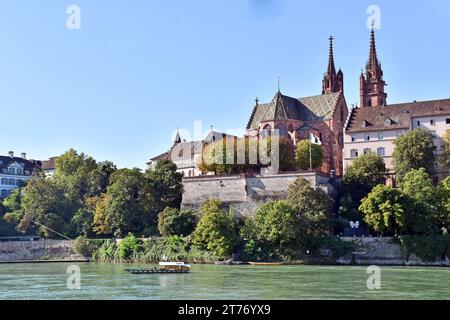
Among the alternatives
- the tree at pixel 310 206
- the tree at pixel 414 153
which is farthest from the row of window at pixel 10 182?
the tree at pixel 414 153

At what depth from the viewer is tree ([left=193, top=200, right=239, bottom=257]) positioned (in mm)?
57406

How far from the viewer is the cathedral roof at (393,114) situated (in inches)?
2675

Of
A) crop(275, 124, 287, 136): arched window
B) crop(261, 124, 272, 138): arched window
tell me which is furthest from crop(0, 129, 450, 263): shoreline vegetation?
crop(261, 124, 272, 138): arched window

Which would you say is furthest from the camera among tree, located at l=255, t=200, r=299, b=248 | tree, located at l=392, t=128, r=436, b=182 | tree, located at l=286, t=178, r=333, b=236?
tree, located at l=392, t=128, r=436, b=182

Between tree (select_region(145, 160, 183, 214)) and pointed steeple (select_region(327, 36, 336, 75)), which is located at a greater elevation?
pointed steeple (select_region(327, 36, 336, 75))

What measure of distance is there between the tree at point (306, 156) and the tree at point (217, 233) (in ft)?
39.1

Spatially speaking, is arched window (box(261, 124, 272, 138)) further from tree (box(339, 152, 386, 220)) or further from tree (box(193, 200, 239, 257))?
tree (box(193, 200, 239, 257))

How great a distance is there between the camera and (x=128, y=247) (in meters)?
63.9

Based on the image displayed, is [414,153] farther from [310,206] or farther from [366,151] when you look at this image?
[310,206]

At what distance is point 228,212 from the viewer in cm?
6450

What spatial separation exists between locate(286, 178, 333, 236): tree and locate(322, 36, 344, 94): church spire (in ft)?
97.8
